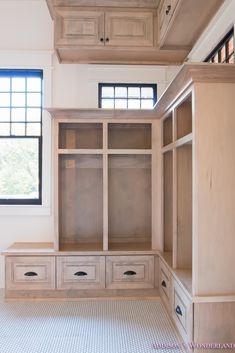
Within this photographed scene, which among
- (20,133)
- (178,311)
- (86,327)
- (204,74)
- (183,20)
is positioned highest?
(183,20)

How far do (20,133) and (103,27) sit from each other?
1.60 metres

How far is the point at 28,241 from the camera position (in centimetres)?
365

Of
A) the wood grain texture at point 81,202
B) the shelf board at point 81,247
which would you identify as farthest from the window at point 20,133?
the shelf board at point 81,247

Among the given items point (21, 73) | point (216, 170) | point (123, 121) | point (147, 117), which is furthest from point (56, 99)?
point (216, 170)

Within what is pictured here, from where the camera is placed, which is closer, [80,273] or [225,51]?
[225,51]

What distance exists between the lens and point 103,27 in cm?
304

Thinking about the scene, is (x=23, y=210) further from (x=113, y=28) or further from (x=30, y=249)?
(x=113, y=28)

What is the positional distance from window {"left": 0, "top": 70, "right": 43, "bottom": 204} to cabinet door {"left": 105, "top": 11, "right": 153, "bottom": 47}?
1.14 metres

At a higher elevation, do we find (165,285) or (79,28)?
(79,28)

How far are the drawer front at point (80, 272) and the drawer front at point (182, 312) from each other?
93 cm

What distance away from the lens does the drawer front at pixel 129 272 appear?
126 inches

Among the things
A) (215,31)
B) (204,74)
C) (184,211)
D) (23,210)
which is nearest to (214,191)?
(184,211)

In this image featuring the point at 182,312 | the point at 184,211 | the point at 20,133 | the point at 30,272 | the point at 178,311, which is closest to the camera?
the point at 182,312

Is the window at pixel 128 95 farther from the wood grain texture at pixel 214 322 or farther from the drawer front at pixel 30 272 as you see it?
the wood grain texture at pixel 214 322
